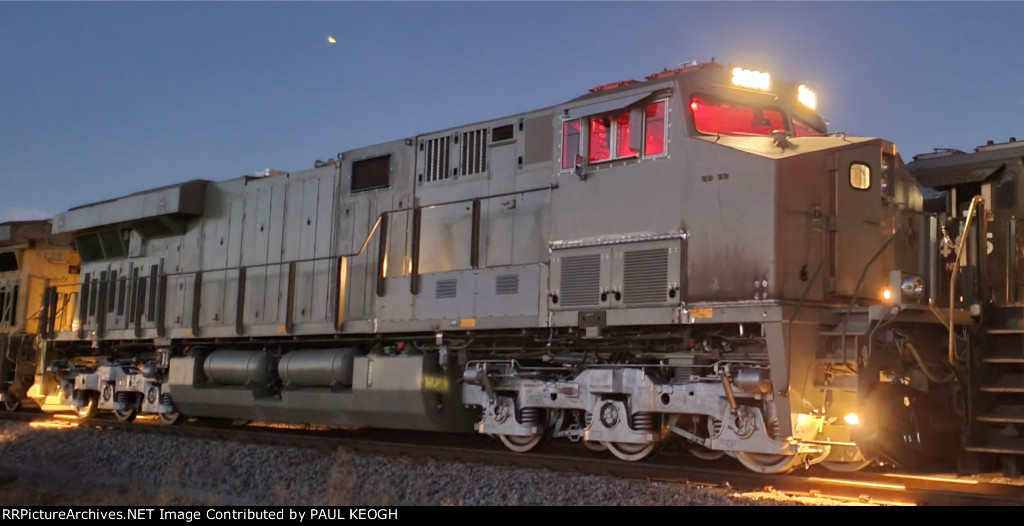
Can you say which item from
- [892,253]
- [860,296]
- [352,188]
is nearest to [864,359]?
[860,296]

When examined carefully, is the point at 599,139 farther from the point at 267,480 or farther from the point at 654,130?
the point at 267,480

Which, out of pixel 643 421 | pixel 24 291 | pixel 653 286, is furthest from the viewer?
pixel 24 291

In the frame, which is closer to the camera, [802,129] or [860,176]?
[860,176]

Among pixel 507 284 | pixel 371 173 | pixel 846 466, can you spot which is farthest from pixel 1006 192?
pixel 371 173

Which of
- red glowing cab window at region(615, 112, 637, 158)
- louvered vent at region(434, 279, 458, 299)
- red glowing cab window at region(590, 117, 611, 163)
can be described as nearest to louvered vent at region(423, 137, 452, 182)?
louvered vent at region(434, 279, 458, 299)

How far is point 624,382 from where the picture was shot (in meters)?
8.07

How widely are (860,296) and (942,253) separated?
53.0 inches

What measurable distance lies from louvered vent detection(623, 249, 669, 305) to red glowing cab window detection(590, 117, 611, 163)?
1.01 m

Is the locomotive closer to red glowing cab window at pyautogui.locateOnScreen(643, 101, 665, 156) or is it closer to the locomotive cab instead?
red glowing cab window at pyautogui.locateOnScreen(643, 101, 665, 156)

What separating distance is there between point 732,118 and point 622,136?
976mm

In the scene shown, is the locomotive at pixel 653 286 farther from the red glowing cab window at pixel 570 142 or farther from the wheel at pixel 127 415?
the wheel at pixel 127 415

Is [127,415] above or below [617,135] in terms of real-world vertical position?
below

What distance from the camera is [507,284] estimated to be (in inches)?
356
